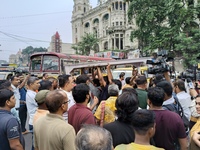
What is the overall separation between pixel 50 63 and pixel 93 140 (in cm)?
1253

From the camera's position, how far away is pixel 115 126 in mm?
2348

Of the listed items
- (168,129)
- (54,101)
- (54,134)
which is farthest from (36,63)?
(168,129)

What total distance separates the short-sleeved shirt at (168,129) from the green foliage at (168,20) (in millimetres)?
16138

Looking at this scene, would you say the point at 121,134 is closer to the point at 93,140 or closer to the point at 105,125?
A: the point at 105,125

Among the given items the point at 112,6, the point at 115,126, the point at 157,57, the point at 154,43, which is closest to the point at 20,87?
the point at 157,57


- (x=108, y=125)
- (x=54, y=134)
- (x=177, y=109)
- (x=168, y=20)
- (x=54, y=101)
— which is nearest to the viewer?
(x=54, y=134)

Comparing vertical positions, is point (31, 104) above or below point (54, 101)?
below

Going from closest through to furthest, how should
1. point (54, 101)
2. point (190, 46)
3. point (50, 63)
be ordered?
1. point (54, 101)
2. point (50, 63)
3. point (190, 46)

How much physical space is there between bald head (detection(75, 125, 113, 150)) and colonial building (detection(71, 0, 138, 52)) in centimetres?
4269

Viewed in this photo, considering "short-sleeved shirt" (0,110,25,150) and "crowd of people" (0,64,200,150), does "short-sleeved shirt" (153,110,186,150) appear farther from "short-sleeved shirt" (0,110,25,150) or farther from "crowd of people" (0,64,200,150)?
"short-sleeved shirt" (0,110,25,150)

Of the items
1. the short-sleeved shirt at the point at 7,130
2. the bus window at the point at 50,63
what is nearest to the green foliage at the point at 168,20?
the bus window at the point at 50,63

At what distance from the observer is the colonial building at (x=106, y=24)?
5169 cm

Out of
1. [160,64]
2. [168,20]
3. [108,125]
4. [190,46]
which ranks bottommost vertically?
[108,125]

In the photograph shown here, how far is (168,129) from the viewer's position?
2576 mm
